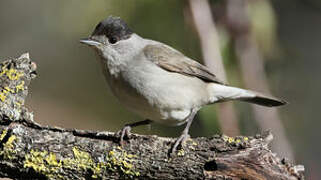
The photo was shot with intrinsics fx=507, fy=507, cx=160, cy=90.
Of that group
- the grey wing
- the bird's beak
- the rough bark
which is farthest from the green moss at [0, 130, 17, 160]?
the grey wing

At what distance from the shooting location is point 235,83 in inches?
192

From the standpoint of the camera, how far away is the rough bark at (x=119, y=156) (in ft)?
11.0

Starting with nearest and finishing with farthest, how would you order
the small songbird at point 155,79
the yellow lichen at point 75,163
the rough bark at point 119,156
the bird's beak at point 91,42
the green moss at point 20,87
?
the rough bark at point 119,156, the yellow lichen at point 75,163, the green moss at point 20,87, the small songbird at point 155,79, the bird's beak at point 91,42

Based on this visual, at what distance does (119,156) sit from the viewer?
11.6 feet

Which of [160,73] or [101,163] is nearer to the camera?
[101,163]

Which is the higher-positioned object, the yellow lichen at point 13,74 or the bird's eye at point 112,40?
the bird's eye at point 112,40

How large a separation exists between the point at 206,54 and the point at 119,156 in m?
1.16

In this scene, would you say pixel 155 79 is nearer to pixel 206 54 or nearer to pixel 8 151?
pixel 206 54

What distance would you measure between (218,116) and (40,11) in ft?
21.1

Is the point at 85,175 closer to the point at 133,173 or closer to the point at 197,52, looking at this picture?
the point at 133,173

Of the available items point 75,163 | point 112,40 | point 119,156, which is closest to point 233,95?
point 112,40

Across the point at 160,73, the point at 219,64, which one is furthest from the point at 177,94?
the point at 219,64

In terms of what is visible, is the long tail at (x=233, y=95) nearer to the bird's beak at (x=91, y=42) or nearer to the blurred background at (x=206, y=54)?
the blurred background at (x=206, y=54)

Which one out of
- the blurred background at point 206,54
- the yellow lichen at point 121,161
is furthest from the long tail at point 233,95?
the yellow lichen at point 121,161
